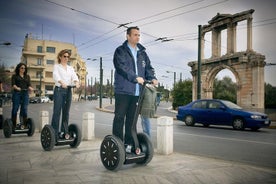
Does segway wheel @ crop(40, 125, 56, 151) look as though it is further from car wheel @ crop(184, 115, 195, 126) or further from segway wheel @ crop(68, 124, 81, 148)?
car wheel @ crop(184, 115, 195, 126)

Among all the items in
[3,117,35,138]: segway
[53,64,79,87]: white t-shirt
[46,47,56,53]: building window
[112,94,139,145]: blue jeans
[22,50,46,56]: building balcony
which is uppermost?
[46,47,56,53]: building window

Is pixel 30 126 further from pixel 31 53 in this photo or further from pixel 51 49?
pixel 51 49

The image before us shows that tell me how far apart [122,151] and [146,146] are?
1.79 feet

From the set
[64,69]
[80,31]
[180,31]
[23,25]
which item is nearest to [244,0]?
[80,31]

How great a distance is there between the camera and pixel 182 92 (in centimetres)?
3125

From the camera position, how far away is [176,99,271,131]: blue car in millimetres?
11547

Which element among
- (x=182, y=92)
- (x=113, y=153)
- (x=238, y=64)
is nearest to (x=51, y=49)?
(x=182, y=92)

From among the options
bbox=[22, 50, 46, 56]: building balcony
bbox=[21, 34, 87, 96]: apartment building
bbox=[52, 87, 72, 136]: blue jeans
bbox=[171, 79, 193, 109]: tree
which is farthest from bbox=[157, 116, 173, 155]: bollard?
bbox=[22, 50, 46, 56]: building balcony

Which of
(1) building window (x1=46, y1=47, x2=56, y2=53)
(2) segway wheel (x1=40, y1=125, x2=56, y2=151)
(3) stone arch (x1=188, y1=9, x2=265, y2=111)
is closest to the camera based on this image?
(2) segway wheel (x1=40, y1=125, x2=56, y2=151)

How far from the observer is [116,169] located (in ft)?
13.1

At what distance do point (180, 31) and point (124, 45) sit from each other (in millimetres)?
14487

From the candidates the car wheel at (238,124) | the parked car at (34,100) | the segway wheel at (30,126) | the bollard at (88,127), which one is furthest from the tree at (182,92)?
the parked car at (34,100)

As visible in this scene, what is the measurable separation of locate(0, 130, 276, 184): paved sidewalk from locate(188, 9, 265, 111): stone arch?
69.4ft

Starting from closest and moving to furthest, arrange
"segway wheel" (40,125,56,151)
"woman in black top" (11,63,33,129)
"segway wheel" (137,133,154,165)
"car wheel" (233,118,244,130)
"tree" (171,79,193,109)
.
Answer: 1. "segway wheel" (137,133,154,165)
2. "segway wheel" (40,125,56,151)
3. "woman in black top" (11,63,33,129)
4. "car wheel" (233,118,244,130)
5. "tree" (171,79,193,109)
